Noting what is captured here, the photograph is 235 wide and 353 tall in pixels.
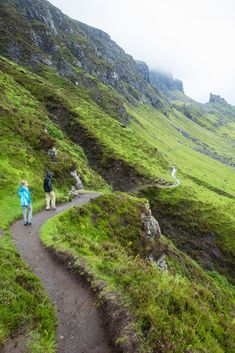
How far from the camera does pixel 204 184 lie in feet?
393

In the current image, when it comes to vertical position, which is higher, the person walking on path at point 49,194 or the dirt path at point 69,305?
the dirt path at point 69,305

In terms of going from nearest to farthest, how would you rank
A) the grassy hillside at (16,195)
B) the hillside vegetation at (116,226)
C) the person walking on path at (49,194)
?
the grassy hillside at (16,195), the hillside vegetation at (116,226), the person walking on path at (49,194)

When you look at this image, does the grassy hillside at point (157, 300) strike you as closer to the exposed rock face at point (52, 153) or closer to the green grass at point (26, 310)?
the green grass at point (26, 310)

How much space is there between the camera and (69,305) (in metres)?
14.6

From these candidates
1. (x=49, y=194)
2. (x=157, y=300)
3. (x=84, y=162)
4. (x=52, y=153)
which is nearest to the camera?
(x=157, y=300)

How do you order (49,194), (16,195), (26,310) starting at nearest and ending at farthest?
(26,310) → (49,194) → (16,195)

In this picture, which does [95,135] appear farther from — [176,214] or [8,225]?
[8,225]

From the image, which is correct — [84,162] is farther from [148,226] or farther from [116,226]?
[116,226]

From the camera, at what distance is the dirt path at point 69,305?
41.0ft

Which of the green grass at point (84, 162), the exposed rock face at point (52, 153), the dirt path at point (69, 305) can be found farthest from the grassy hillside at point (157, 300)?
the exposed rock face at point (52, 153)

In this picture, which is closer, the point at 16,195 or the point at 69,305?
the point at 69,305

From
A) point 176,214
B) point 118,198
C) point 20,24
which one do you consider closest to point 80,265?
point 118,198

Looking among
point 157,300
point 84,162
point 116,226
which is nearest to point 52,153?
point 116,226

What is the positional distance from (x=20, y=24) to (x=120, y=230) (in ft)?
525
